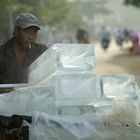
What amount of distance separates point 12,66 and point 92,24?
8906 centimetres

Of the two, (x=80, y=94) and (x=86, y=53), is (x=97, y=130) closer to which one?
(x=80, y=94)

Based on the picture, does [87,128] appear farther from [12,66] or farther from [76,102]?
[12,66]

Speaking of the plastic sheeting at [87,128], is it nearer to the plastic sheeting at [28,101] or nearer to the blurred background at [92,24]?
the plastic sheeting at [28,101]

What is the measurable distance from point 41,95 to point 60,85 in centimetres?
14

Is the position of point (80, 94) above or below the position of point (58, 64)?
below

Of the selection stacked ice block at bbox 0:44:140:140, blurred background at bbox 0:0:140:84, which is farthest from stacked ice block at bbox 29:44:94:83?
blurred background at bbox 0:0:140:84

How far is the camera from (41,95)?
11.9 feet

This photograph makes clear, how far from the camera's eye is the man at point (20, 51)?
15.7ft

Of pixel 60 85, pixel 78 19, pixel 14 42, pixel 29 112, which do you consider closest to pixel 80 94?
pixel 60 85

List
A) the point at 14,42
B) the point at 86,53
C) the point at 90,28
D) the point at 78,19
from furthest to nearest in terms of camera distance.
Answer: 1. the point at 90,28
2. the point at 78,19
3. the point at 14,42
4. the point at 86,53

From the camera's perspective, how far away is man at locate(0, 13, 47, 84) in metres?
4.79

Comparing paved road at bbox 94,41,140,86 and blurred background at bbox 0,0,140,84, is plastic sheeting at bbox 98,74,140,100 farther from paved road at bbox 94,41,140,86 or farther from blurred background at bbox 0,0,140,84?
paved road at bbox 94,41,140,86

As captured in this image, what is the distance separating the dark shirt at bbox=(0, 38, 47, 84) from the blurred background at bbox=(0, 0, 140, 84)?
17.8 feet

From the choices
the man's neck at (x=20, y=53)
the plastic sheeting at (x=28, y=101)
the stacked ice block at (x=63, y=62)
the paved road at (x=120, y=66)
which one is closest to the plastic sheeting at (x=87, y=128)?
the plastic sheeting at (x=28, y=101)
